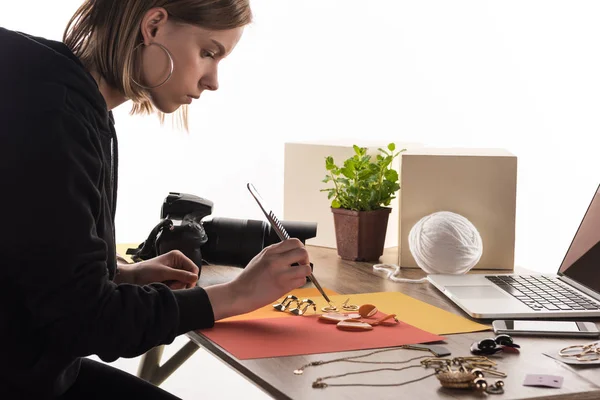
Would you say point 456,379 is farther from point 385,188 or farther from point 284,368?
point 385,188

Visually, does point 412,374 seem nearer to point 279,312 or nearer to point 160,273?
point 279,312

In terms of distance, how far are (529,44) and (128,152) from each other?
1.54 m

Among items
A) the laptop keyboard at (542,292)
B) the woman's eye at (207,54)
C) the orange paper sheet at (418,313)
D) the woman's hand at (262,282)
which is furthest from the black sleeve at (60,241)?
the laptop keyboard at (542,292)

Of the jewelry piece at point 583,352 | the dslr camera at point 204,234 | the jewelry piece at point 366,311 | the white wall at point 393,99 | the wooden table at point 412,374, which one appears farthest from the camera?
the white wall at point 393,99

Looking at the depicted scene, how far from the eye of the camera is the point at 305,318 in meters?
1.37

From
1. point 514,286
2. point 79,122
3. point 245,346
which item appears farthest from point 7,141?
point 514,286

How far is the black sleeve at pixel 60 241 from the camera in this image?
1013 mm

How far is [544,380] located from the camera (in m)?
1.03

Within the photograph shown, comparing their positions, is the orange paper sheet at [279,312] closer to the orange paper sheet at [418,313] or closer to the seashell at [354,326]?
the orange paper sheet at [418,313]

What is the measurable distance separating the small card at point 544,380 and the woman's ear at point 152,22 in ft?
2.41

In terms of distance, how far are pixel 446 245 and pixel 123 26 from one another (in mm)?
830

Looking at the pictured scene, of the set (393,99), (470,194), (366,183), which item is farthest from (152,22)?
(393,99)

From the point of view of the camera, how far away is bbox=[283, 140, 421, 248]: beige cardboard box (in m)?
2.10

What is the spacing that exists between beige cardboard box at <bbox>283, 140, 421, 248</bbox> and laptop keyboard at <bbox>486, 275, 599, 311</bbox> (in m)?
0.51
